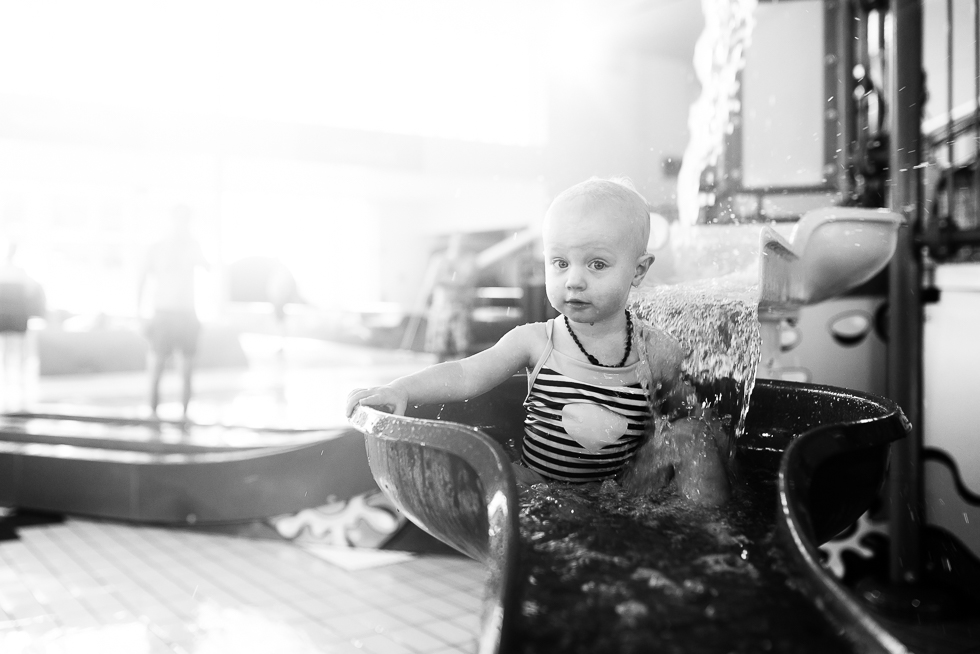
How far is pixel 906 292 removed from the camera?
220 centimetres

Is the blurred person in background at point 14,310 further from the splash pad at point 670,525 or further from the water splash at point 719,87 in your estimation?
the splash pad at point 670,525

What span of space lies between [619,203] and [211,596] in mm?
1721

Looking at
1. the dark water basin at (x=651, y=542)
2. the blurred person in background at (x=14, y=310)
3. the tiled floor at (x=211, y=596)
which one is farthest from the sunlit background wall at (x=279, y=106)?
the dark water basin at (x=651, y=542)

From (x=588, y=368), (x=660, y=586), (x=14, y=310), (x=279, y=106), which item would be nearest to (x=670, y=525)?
(x=660, y=586)

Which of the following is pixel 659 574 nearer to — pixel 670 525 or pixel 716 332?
pixel 670 525

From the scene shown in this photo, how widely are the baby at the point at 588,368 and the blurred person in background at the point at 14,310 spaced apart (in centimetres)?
479

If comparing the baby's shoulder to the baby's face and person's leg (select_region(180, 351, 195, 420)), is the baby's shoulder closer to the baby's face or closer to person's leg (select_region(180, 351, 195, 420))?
the baby's face

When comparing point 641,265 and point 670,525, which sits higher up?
point 641,265

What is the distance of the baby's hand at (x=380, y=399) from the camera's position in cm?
94

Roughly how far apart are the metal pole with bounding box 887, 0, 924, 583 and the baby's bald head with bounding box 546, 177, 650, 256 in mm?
1484

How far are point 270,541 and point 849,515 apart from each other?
86.9 inches

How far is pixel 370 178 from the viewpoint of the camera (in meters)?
9.72

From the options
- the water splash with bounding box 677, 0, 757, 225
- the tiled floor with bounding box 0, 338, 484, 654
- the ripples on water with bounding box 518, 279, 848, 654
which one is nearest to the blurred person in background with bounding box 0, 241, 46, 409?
the tiled floor with bounding box 0, 338, 484, 654

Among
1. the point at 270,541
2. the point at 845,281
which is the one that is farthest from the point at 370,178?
the point at 845,281
